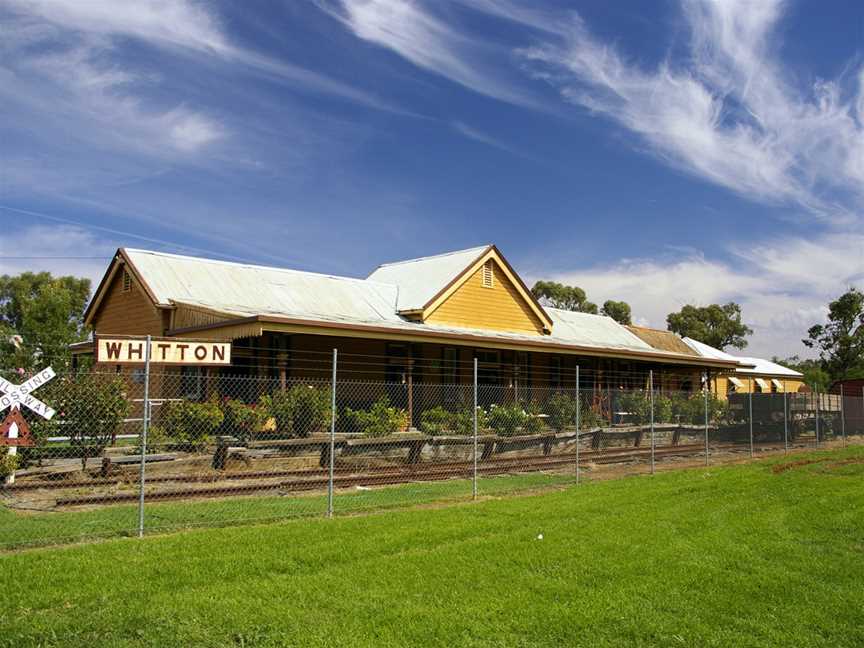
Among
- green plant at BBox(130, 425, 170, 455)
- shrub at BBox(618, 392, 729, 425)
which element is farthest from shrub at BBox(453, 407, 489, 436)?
green plant at BBox(130, 425, 170, 455)

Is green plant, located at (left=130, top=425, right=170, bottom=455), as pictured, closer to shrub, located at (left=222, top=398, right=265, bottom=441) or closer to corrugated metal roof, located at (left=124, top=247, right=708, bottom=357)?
shrub, located at (left=222, top=398, right=265, bottom=441)

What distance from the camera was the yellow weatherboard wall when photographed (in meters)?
28.6

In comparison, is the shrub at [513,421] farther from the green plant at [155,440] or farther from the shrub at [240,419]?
the green plant at [155,440]

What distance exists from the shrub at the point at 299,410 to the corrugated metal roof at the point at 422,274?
8.68 m

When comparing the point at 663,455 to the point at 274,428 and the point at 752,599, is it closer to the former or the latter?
the point at 274,428

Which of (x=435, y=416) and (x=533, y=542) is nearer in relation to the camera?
(x=533, y=542)

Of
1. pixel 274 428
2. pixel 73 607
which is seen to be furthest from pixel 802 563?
pixel 274 428

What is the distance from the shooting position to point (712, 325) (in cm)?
8344

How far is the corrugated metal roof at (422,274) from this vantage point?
28453 millimetres

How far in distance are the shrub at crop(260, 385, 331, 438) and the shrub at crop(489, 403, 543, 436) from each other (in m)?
4.91

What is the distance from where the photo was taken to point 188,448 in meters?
16.9

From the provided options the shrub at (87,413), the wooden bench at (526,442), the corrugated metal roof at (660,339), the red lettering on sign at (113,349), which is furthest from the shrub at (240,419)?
the corrugated metal roof at (660,339)

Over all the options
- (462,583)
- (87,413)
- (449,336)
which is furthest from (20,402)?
(449,336)

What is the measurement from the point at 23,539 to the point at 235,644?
4509 millimetres
